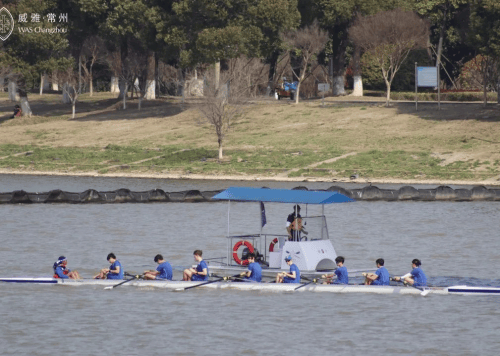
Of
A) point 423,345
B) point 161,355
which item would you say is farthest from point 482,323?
point 161,355

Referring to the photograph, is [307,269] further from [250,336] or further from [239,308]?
[250,336]

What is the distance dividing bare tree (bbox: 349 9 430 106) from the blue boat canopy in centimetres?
5749

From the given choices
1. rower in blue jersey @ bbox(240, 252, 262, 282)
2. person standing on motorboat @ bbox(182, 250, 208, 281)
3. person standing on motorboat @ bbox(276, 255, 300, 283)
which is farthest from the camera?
person standing on motorboat @ bbox(182, 250, 208, 281)

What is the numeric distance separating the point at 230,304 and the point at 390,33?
66.4m

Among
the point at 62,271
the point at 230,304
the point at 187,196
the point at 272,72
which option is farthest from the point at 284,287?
the point at 272,72

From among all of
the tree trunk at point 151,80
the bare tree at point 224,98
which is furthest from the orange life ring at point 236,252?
the tree trunk at point 151,80

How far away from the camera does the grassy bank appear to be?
236ft

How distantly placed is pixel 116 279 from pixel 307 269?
686cm

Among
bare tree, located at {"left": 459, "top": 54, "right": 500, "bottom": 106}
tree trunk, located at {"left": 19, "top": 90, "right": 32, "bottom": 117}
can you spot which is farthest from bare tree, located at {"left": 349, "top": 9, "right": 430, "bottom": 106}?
tree trunk, located at {"left": 19, "top": 90, "right": 32, "bottom": 117}

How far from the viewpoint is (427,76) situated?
276 ft

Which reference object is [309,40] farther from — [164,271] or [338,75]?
[164,271]

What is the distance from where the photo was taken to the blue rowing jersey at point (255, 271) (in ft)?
112

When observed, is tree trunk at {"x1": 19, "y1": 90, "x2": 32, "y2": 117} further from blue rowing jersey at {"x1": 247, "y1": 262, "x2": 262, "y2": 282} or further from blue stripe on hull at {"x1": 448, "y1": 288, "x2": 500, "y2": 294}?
blue stripe on hull at {"x1": 448, "y1": 288, "x2": 500, "y2": 294}

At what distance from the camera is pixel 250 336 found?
94.0 feet
